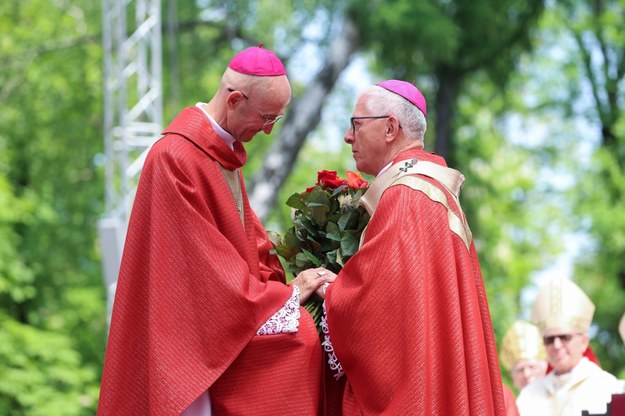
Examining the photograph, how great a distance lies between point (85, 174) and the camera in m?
19.2

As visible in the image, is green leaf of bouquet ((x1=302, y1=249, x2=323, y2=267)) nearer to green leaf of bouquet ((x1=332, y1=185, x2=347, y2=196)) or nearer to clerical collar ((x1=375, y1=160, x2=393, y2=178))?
green leaf of bouquet ((x1=332, y1=185, x2=347, y2=196))

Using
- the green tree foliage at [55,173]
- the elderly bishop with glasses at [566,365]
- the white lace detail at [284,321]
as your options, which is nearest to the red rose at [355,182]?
the white lace detail at [284,321]

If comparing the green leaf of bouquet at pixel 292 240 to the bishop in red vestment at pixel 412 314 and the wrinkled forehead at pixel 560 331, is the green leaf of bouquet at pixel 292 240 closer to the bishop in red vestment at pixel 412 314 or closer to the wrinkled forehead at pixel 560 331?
the bishop in red vestment at pixel 412 314

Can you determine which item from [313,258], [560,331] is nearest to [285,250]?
[313,258]

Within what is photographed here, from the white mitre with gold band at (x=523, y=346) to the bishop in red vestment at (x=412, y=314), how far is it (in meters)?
3.71

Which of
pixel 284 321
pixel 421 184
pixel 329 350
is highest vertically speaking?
pixel 421 184

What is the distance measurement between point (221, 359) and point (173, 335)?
20cm

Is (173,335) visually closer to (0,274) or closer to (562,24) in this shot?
(0,274)

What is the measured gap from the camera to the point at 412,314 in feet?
14.2

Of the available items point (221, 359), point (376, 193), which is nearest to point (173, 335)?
point (221, 359)

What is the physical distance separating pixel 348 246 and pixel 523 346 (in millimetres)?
3867

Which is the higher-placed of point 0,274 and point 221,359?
point 221,359

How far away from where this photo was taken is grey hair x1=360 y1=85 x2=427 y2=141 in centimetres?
473

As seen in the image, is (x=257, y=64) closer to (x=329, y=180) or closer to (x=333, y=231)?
(x=329, y=180)
